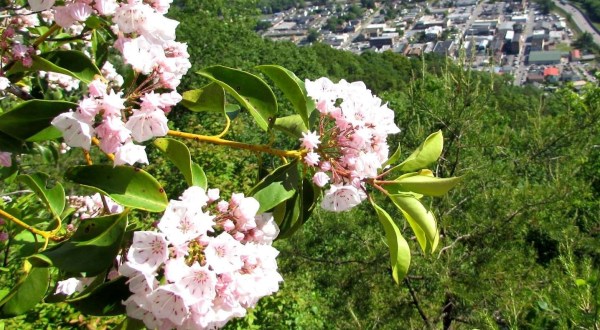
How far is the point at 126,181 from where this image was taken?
3.80ft

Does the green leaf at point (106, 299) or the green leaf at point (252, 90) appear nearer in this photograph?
the green leaf at point (106, 299)

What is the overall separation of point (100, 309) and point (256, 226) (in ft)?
1.20

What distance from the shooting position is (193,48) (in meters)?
16.8

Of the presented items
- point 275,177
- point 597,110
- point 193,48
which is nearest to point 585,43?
point 193,48

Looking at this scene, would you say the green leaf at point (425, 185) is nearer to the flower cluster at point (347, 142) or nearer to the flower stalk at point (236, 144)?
the flower cluster at point (347, 142)

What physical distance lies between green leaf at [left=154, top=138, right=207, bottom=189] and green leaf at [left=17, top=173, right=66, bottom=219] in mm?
471

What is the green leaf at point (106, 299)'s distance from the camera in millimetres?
1103

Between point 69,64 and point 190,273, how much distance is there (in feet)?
2.01

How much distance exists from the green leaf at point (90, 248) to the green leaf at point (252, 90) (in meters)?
0.48

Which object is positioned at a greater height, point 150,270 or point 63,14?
point 63,14

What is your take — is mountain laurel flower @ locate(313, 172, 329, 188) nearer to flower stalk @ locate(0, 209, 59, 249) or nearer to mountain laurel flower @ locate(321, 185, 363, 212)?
mountain laurel flower @ locate(321, 185, 363, 212)

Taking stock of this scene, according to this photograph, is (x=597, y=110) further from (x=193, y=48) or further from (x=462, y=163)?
(x=193, y=48)

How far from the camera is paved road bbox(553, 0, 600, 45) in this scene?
128 ft

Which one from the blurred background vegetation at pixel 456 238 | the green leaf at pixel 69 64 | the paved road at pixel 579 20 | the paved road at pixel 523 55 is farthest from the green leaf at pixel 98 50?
the paved road at pixel 579 20
